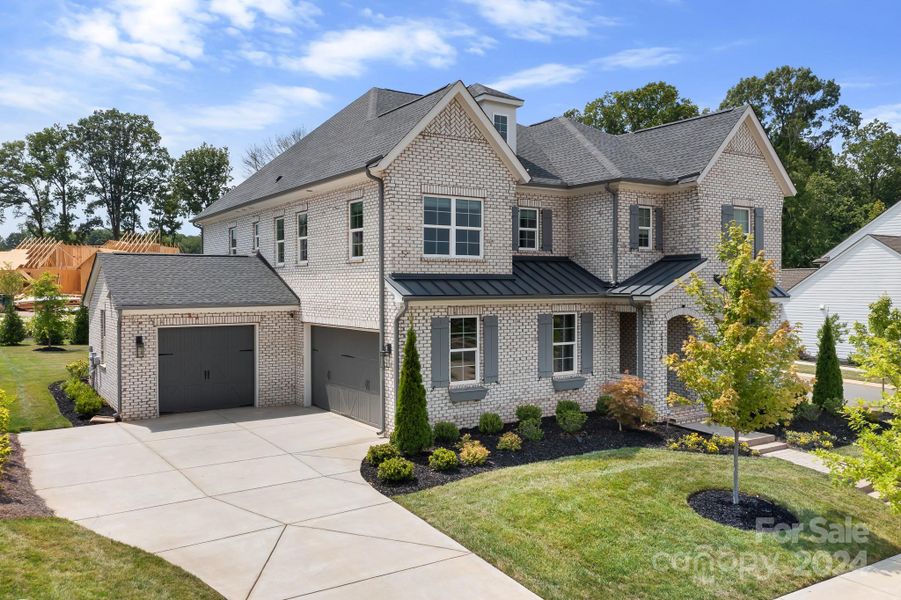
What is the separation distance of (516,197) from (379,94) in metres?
6.46

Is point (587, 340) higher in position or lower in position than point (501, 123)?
lower

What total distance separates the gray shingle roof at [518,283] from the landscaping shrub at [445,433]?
117 inches

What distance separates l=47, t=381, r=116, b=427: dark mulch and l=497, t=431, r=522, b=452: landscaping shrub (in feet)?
35.0

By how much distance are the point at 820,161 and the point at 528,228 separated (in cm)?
5318

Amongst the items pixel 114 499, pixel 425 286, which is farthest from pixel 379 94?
pixel 114 499

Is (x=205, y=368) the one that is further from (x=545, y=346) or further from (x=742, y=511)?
(x=742, y=511)

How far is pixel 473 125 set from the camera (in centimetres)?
1661

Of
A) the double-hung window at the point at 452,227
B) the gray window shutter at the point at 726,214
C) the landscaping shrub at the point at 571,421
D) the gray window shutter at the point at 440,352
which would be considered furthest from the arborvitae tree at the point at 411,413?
the gray window shutter at the point at 726,214

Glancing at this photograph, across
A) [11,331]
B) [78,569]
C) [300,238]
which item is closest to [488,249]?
[300,238]

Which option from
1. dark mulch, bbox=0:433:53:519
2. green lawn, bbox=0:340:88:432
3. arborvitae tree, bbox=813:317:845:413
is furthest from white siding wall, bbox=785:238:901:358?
dark mulch, bbox=0:433:53:519

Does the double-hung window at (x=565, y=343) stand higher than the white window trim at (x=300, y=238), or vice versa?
the white window trim at (x=300, y=238)

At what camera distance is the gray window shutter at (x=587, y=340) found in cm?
1773

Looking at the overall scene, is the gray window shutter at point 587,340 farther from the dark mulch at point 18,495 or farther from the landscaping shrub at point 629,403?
the dark mulch at point 18,495

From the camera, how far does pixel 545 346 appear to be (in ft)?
56.0
